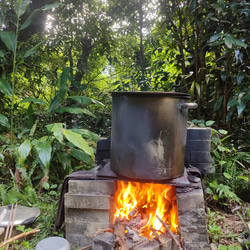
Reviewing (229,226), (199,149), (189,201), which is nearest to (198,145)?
(199,149)

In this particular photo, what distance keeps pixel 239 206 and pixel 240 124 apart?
3.06 ft

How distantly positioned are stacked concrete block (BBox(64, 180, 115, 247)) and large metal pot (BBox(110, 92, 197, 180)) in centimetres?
23

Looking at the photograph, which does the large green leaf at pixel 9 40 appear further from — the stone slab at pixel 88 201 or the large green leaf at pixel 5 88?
the stone slab at pixel 88 201

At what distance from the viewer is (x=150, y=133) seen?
1.33m

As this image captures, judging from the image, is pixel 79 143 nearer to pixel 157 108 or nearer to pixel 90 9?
pixel 157 108

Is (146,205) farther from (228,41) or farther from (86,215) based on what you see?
(228,41)

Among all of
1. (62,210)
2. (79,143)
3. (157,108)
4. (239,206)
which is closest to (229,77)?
(239,206)

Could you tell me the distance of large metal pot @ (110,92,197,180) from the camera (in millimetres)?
1319

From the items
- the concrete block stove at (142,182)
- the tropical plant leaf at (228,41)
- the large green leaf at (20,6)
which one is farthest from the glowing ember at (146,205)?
the large green leaf at (20,6)

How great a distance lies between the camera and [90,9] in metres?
3.43

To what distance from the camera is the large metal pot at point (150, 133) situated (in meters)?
1.32

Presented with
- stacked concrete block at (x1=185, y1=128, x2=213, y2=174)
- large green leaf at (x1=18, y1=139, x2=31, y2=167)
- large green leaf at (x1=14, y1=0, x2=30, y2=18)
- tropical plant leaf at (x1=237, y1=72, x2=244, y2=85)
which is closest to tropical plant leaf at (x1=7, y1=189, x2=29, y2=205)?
large green leaf at (x1=18, y1=139, x2=31, y2=167)

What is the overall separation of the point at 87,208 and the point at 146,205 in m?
Result: 0.45

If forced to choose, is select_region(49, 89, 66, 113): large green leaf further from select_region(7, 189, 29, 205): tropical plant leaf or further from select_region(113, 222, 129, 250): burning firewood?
select_region(113, 222, 129, 250): burning firewood
